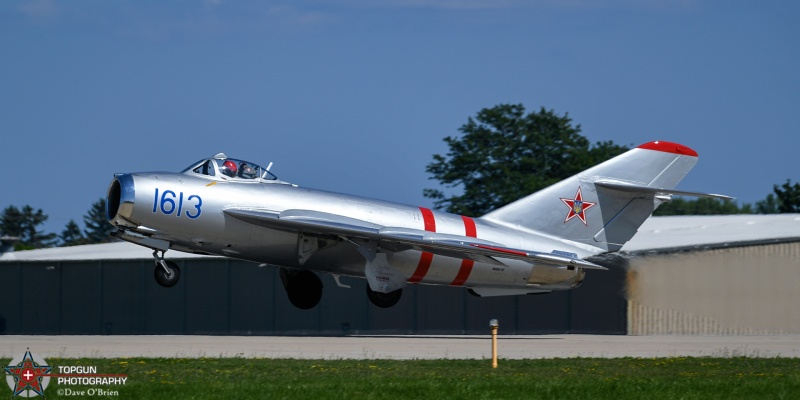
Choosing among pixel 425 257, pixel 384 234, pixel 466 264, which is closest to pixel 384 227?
pixel 384 234

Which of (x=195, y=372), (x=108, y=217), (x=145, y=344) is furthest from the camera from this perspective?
(x=145, y=344)

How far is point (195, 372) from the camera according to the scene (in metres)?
17.7

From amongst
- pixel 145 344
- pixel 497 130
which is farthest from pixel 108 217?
pixel 497 130

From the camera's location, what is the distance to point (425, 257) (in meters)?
22.9

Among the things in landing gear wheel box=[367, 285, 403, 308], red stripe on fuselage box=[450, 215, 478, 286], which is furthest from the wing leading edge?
landing gear wheel box=[367, 285, 403, 308]

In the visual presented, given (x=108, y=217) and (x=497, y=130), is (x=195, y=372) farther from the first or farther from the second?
(x=497, y=130)

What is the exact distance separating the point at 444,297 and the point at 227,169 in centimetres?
1581

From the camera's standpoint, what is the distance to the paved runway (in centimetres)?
2297

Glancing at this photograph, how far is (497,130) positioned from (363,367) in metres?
52.9

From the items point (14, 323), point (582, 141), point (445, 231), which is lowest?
point (14, 323)

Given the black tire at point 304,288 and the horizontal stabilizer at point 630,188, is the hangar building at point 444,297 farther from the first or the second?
the black tire at point 304,288

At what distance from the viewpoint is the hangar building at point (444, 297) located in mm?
28016

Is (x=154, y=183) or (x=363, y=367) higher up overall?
(x=154, y=183)

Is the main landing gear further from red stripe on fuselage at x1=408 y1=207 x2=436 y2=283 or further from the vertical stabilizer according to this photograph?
the vertical stabilizer
